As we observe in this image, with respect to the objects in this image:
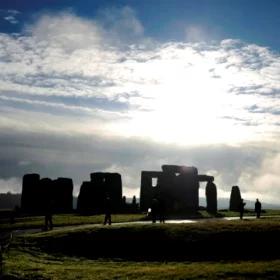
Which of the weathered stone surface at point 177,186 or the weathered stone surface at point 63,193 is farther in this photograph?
the weathered stone surface at point 63,193

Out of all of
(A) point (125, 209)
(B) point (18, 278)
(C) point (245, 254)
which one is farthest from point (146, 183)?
(B) point (18, 278)

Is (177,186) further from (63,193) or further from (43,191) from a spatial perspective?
(43,191)

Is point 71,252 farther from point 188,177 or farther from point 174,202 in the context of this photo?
point 188,177

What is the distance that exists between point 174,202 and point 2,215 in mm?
22151

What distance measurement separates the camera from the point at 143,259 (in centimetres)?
3005

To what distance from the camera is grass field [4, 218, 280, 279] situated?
968 inches

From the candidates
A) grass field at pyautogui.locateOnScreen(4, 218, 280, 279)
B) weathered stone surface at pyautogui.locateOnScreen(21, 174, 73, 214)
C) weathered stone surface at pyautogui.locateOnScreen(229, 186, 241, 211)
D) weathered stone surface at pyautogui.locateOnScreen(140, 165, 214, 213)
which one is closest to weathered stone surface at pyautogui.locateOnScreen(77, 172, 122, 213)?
weathered stone surface at pyautogui.locateOnScreen(140, 165, 214, 213)

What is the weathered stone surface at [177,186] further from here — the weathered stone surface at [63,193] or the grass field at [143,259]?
the grass field at [143,259]

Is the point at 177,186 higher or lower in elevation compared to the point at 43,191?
higher

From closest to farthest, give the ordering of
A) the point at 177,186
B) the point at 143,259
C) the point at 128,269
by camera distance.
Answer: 1. the point at 128,269
2. the point at 143,259
3. the point at 177,186

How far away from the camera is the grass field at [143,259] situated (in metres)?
24.6

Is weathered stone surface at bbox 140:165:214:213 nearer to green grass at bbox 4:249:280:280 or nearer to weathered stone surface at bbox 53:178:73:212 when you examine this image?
weathered stone surface at bbox 53:178:73:212

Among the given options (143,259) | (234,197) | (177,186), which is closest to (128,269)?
(143,259)

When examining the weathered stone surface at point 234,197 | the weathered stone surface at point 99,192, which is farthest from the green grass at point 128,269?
the weathered stone surface at point 234,197
